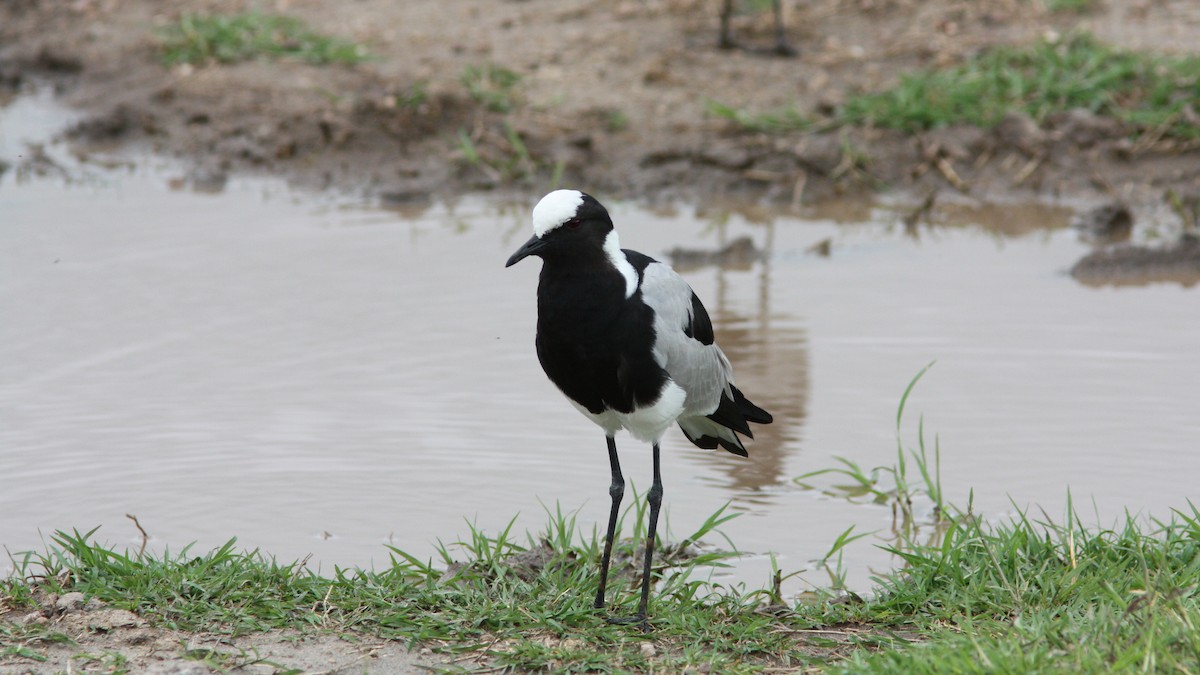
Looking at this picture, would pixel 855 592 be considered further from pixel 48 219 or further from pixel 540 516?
pixel 48 219

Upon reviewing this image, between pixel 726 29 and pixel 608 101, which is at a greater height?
pixel 726 29

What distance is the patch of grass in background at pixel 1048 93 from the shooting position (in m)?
8.93

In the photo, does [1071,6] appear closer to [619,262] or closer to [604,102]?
[604,102]

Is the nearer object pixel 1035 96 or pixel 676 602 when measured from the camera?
pixel 676 602

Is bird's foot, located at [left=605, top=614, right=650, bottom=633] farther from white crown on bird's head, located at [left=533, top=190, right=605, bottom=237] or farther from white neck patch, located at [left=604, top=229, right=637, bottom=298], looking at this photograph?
white crown on bird's head, located at [left=533, top=190, right=605, bottom=237]

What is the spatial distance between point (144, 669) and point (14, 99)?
29.2ft

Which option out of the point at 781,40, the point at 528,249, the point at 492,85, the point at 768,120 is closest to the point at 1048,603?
the point at 528,249

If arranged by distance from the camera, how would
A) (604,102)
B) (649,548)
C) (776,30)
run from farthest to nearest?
(776,30)
(604,102)
(649,548)

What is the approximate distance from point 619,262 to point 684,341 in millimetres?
307

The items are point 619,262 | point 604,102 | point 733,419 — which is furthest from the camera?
point 604,102

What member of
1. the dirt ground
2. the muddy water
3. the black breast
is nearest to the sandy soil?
the dirt ground

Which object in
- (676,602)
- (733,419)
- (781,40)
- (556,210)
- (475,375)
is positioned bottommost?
(676,602)

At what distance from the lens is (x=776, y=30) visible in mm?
10523

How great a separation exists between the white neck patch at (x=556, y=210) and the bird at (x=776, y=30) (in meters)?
6.65
